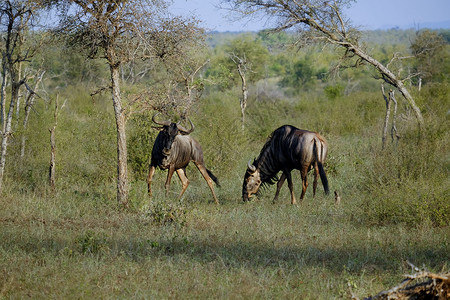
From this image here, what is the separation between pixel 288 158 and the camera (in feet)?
35.0

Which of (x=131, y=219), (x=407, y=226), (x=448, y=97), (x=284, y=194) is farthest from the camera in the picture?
(x=448, y=97)

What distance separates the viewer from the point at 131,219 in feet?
28.1

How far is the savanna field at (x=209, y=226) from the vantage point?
552 centimetres

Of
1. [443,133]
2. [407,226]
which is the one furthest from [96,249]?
[443,133]

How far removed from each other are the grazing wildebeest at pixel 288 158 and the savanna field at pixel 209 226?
42 centimetres

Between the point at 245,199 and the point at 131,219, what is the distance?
9.62ft

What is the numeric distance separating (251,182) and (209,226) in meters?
2.91

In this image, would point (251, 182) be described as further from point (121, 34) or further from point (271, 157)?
point (121, 34)

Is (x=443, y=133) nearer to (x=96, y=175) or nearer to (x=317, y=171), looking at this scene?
(x=317, y=171)

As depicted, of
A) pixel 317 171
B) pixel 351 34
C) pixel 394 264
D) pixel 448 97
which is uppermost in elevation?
pixel 351 34

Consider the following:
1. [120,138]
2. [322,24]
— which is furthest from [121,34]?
[322,24]

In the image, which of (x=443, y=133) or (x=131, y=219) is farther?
(x=443, y=133)

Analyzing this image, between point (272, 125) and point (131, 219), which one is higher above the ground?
point (272, 125)

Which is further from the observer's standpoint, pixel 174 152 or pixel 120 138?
pixel 174 152
